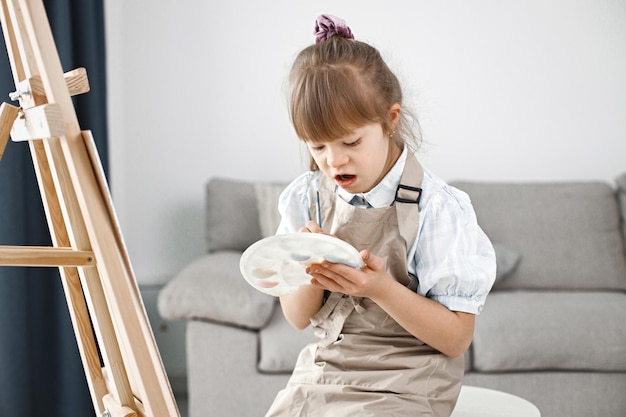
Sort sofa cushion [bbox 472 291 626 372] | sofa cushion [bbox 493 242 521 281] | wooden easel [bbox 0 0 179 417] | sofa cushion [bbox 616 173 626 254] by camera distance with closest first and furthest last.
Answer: wooden easel [bbox 0 0 179 417] < sofa cushion [bbox 472 291 626 372] < sofa cushion [bbox 493 242 521 281] < sofa cushion [bbox 616 173 626 254]

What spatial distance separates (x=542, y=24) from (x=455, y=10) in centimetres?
43

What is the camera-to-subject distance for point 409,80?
146 inches

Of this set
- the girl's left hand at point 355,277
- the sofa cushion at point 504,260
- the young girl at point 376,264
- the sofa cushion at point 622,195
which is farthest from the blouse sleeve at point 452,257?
the sofa cushion at point 622,195

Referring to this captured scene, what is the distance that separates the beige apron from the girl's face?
7cm

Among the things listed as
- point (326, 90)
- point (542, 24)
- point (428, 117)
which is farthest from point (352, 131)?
point (542, 24)

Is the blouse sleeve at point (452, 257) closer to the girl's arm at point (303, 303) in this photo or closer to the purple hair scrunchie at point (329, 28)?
the girl's arm at point (303, 303)

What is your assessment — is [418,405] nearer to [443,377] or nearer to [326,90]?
[443,377]

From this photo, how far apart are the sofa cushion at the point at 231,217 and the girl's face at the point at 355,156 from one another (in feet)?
6.48

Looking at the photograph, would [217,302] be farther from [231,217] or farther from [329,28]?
[329,28]

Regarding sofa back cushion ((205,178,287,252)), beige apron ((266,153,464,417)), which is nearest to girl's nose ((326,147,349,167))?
beige apron ((266,153,464,417))

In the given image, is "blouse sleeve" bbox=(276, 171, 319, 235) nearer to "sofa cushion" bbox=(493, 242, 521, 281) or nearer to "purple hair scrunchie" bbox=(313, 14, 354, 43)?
→ "purple hair scrunchie" bbox=(313, 14, 354, 43)

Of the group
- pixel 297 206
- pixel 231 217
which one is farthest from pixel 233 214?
pixel 297 206

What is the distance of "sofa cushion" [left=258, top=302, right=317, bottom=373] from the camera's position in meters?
2.66

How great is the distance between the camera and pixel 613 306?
9.29 ft
